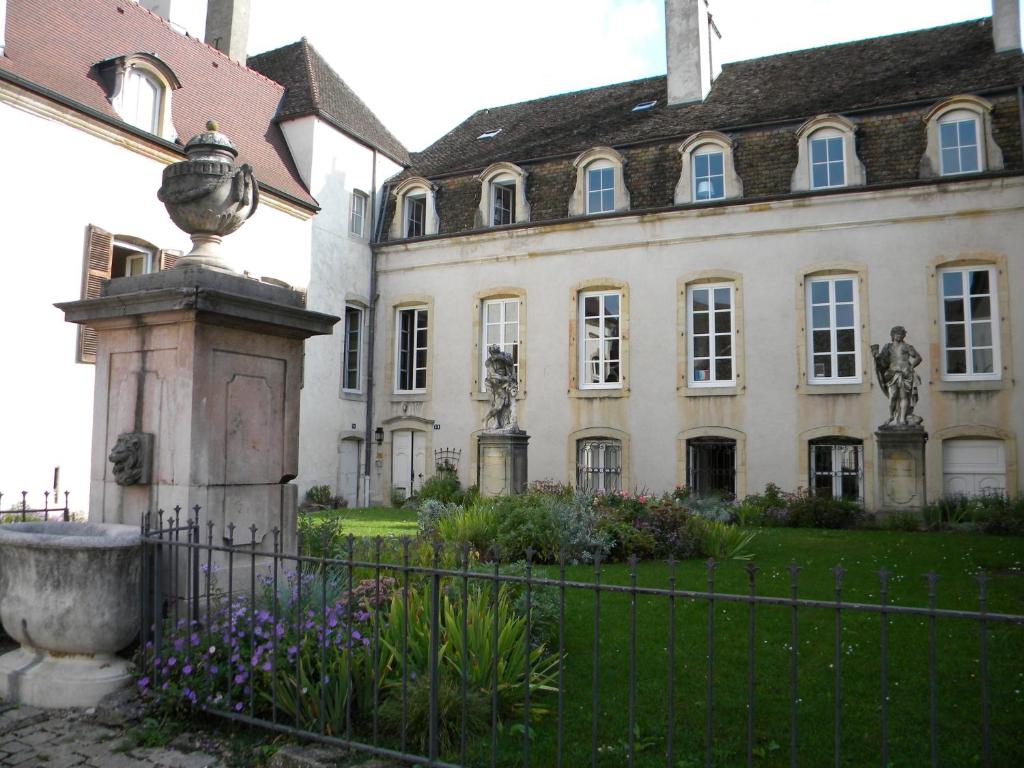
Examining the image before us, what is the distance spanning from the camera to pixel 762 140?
1859 centimetres

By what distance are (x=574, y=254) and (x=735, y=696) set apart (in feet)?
52.2

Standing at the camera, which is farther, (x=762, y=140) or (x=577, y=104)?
(x=577, y=104)

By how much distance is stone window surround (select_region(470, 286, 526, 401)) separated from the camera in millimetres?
20484

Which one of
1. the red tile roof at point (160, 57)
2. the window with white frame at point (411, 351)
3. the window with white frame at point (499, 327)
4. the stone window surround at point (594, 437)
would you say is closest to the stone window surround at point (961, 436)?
the stone window surround at point (594, 437)

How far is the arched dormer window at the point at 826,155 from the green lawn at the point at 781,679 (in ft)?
36.7

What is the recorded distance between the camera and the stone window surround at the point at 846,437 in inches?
675

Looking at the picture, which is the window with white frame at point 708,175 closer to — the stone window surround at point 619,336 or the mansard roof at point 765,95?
the mansard roof at point 765,95

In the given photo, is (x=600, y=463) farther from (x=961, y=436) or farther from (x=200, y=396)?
(x=200, y=396)

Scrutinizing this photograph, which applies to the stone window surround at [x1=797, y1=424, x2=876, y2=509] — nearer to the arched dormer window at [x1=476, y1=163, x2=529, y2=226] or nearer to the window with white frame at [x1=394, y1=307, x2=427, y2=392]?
the arched dormer window at [x1=476, y1=163, x2=529, y2=226]

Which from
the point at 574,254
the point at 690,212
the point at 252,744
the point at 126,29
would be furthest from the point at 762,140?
the point at 252,744

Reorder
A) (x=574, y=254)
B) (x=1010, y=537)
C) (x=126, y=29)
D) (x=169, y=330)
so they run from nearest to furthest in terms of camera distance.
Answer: (x=169, y=330), (x=1010, y=537), (x=126, y=29), (x=574, y=254)

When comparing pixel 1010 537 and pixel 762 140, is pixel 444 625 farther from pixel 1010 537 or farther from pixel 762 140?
pixel 762 140

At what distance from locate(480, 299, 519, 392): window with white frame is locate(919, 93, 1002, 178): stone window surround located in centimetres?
938

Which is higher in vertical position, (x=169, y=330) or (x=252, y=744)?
(x=169, y=330)
